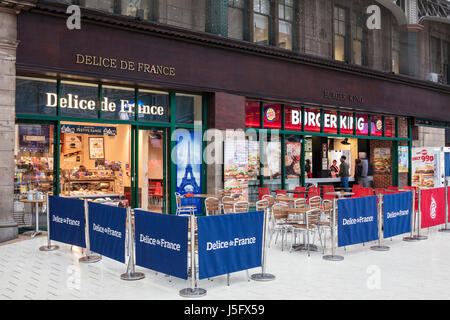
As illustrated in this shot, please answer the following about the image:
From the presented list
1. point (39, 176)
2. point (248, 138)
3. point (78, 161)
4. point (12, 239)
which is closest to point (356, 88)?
point (248, 138)

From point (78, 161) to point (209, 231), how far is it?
830cm

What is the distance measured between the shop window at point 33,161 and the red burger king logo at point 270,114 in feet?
24.8

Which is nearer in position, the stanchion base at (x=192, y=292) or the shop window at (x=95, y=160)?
the stanchion base at (x=192, y=292)

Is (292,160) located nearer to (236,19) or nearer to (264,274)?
(236,19)

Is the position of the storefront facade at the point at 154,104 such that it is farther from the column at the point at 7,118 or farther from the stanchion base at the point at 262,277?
the stanchion base at the point at 262,277

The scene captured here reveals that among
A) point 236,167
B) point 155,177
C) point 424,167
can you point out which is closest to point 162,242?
point 155,177

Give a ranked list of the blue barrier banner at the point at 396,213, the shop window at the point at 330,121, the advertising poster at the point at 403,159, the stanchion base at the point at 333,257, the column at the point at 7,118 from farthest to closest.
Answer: the advertising poster at the point at 403,159 → the shop window at the point at 330,121 → the column at the point at 7,118 → the blue barrier banner at the point at 396,213 → the stanchion base at the point at 333,257

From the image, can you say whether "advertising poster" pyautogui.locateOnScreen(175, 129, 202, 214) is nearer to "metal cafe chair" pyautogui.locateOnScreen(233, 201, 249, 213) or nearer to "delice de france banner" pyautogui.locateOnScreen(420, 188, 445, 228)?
"metal cafe chair" pyautogui.locateOnScreen(233, 201, 249, 213)

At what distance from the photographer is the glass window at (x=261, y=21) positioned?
16487 mm

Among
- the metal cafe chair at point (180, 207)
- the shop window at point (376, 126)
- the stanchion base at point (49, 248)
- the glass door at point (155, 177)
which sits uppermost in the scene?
the shop window at point (376, 126)

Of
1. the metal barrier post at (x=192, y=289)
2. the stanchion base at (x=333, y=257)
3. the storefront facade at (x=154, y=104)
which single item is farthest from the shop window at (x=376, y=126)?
the metal barrier post at (x=192, y=289)

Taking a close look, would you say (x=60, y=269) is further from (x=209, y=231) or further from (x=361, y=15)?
(x=361, y=15)

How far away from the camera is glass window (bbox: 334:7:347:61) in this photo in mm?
19297

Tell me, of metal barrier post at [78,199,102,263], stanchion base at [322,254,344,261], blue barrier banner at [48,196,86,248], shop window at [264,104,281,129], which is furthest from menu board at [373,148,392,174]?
blue barrier banner at [48,196,86,248]
